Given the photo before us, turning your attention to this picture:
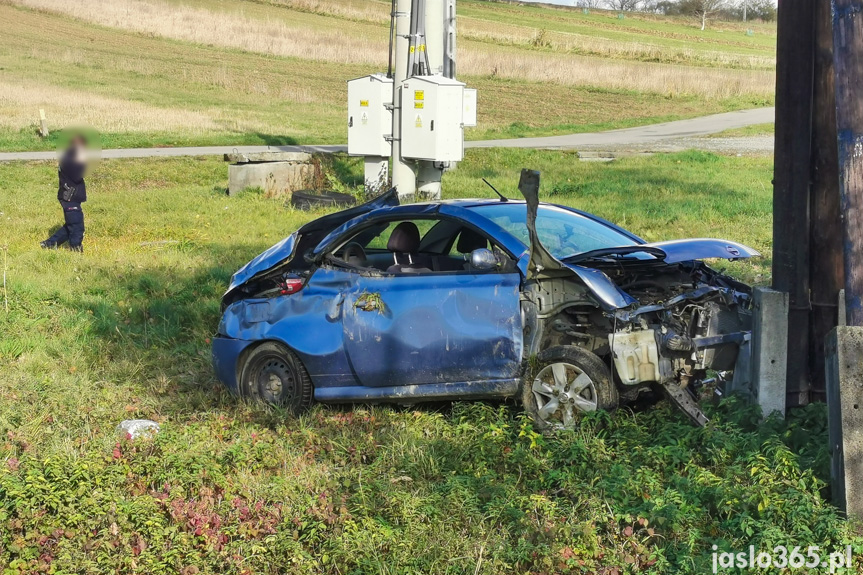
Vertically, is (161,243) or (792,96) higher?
(792,96)

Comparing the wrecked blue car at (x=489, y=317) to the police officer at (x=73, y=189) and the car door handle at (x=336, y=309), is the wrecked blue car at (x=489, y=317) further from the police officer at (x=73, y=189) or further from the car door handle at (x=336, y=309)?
the police officer at (x=73, y=189)

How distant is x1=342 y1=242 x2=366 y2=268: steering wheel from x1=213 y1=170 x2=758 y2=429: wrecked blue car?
11 mm

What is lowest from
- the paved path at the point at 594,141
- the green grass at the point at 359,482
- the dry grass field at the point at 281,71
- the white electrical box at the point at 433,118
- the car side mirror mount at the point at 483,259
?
the green grass at the point at 359,482

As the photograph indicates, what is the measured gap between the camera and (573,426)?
5938mm

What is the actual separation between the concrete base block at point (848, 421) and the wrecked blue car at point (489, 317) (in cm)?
110

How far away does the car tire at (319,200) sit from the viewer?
53.3 ft

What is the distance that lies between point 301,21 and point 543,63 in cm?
1964

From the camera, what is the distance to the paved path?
23.2 metres

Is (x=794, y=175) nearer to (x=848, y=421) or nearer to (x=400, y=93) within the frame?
(x=848, y=421)

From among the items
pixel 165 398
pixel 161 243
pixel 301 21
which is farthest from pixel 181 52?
pixel 165 398

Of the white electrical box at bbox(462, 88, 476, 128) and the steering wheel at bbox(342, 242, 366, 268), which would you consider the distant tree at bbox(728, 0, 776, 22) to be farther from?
the steering wheel at bbox(342, 242, 366, 268)

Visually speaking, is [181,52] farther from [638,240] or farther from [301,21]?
[638,240]

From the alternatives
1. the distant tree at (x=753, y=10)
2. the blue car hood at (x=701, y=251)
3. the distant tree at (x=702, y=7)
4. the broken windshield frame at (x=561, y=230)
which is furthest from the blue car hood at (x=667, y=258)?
the distant tree at (x=753, y=10)

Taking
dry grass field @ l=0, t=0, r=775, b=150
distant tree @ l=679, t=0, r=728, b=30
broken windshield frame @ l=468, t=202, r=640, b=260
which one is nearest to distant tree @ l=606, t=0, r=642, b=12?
distant tree @ l=679, t=0, r=728, b=30
